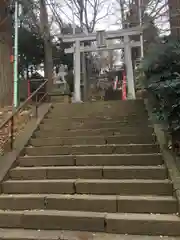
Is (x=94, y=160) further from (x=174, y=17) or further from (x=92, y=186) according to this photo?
(x=174, y=17)

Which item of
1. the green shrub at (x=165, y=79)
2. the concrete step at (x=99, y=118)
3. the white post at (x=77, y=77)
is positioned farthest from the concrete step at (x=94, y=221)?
the white post at (x=77, y=77)

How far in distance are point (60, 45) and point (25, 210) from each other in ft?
51.6

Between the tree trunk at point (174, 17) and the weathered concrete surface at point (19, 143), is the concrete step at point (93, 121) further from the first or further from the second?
the tree trunk at point (174, 17)

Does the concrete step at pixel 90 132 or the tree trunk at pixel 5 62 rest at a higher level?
the tree trunk at pixel 5 62

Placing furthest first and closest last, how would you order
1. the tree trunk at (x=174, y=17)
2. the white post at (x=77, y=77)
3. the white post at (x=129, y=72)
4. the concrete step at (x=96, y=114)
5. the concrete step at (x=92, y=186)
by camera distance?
the white post at (x=77, y=77) < the white post at (x=129, y=72) < the concrete step at (x=96, y=114) < the tree trunk at (x=174, y=17) < the concrete step at (x=92, y=186)

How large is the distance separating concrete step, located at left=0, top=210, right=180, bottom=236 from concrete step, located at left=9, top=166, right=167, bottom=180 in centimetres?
89

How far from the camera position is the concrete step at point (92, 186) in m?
4.61

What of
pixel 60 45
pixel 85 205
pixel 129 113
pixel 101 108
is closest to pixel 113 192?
pixel 85 205

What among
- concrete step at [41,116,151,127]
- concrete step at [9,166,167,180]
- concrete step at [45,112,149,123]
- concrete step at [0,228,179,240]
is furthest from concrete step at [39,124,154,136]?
concrete step at [0,228,179,240]

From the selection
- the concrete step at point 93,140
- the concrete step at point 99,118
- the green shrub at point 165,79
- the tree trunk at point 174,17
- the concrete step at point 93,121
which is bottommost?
the concrete step at point 93,140

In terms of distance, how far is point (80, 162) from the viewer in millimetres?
5602

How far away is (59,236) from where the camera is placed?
3.95 m

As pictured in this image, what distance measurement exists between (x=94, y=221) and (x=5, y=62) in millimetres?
8053

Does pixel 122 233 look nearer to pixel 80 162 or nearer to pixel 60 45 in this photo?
pixel 80 162
